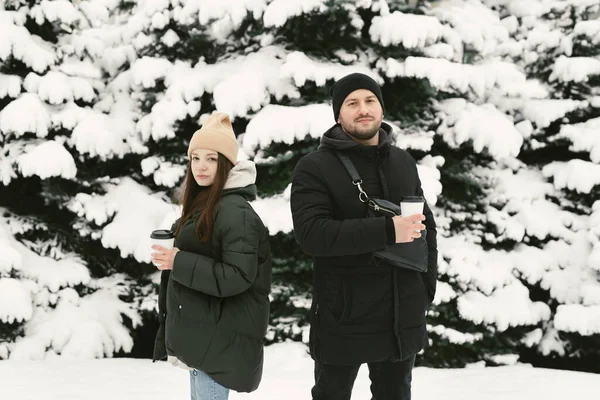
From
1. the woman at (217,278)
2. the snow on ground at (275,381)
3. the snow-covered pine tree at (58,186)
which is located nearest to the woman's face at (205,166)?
the woman at (217,278)

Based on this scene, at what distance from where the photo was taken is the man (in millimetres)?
2445

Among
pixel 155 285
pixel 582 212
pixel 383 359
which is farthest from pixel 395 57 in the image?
pixel 383 359

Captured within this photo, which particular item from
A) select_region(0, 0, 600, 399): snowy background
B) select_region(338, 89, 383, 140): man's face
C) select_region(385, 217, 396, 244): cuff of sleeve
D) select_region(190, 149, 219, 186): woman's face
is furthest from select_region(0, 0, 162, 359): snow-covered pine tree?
select_region(385, 217, 396, 244): cuff of sleeve

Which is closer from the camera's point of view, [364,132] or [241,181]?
[241,181]

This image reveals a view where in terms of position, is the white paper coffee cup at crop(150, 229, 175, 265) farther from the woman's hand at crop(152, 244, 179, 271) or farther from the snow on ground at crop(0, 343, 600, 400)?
the snow on ground at crop(0, 343, 600, 400)

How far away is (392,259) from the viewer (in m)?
2.48

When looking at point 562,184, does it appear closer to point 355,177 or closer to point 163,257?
point 355,177

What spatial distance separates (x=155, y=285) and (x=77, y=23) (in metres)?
3.37

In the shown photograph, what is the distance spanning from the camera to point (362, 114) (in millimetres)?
2615

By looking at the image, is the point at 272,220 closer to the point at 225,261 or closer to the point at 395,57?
the point at 395,57

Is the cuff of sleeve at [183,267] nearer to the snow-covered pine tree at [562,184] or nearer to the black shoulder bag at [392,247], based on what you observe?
the black shoulder bag at [392,247]

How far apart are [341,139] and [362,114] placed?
0.15 metres

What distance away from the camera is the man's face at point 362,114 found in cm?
262

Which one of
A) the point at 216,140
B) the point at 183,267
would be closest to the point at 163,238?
the point at 183,267
